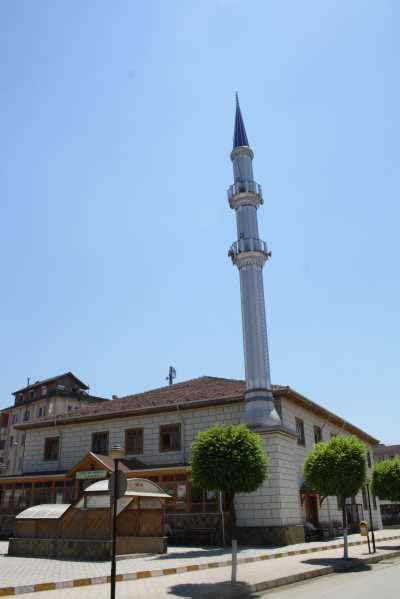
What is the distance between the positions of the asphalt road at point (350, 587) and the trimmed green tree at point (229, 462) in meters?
2.55

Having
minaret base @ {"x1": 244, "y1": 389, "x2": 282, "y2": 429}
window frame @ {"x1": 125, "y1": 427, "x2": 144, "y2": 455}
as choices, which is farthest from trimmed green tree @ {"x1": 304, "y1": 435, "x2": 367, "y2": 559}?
window frame @ {"x1": 125, "y1": 427, "x2": 144, "y2": 455}

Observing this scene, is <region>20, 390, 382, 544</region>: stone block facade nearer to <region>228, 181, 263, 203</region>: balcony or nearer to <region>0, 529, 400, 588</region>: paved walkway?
<region>0, 529, 400, 588</region>: paved walkway

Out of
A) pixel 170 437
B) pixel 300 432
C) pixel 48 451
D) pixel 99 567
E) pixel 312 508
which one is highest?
pixel 300 432

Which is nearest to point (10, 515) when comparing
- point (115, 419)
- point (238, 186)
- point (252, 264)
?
point (115, 419)

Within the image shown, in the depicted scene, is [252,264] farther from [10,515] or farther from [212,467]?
[10,515]

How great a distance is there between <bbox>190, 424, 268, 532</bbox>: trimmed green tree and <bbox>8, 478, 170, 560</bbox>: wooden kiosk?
389 centimetres

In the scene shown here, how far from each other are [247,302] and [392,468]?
32.6ft

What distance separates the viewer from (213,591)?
10.7 m

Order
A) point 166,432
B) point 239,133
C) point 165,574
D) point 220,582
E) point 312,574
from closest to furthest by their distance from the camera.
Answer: point 220,582
point 165,574
point 312,574
point 166,432
point 239,133

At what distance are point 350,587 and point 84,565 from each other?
760cm

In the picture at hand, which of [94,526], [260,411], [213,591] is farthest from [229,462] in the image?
[260,411]

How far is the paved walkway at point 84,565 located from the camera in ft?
41.2

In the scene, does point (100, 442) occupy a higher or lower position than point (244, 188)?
lower

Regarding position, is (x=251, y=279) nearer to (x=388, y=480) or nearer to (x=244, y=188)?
(x=244, y=188)
